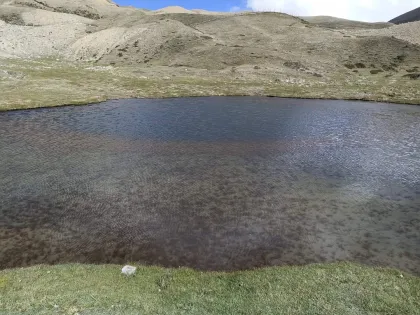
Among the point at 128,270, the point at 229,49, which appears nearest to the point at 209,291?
the point at 128,270

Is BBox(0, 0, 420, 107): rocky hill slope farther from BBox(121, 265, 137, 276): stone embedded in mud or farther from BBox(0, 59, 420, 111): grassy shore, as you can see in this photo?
BBox(121, 265, 137, 276): stone embedded in mud

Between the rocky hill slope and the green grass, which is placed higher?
the rocky hill slope

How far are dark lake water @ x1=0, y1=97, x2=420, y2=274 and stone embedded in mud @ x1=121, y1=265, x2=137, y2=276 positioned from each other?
6.03 feet

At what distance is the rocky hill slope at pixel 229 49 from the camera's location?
4422 inches

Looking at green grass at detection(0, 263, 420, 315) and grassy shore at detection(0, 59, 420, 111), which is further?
grassy shore at detection(0, 59, 420, 111)

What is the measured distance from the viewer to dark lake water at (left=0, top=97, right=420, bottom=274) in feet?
76.8

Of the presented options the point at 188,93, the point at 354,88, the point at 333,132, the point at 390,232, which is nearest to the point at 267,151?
the point at 333,132

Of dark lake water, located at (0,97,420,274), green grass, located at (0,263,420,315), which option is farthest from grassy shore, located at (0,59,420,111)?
green grass, located at (0,263,420,315)

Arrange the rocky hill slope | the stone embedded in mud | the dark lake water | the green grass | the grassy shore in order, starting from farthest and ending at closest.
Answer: the rocky hill slope, the grassy shore, the dark lake water, the stone embedded in mud, the green grass

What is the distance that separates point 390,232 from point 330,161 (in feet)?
57.5

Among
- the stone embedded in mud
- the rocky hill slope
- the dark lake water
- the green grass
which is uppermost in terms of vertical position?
the rocky hill slope

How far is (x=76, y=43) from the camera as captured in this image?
510 feet

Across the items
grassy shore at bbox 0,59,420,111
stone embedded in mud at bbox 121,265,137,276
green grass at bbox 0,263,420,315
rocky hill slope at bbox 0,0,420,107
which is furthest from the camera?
rocky hill slope at bbox 0,0,420,107

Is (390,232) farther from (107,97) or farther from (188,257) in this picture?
(107,97)
